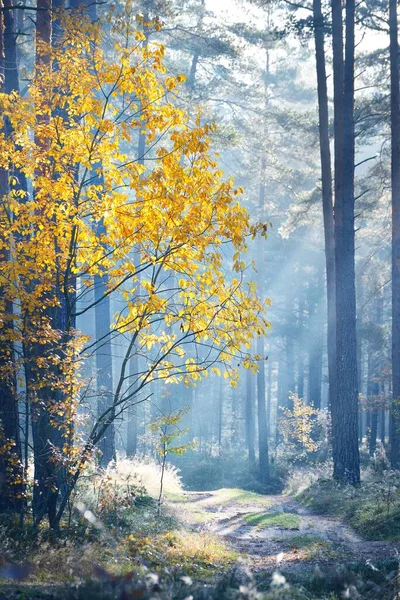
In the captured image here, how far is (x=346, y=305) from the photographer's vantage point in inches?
604

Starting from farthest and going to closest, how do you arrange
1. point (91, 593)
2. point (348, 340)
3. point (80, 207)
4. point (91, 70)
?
point (348, 340), point (91, 70), point (80, 207), point (91, 593)

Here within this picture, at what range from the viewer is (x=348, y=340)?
15.3m

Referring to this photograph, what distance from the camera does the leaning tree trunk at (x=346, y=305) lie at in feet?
50.3

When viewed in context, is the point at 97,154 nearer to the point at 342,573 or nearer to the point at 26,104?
the point at 26,104

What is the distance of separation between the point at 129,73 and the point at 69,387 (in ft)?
12.3

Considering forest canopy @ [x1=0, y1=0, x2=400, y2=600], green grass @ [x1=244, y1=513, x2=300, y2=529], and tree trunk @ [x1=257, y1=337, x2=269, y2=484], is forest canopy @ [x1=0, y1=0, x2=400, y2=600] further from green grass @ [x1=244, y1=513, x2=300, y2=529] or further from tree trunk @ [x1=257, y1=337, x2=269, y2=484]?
tree trunk @ [x1=257, y1=337, x2=269, y2=484]

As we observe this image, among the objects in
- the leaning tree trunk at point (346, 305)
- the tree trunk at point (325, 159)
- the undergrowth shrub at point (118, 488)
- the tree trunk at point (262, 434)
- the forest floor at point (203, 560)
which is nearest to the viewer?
the forest floor at point (203, 560)

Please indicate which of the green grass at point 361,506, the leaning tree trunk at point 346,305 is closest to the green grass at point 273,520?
the green grass at point 361,506

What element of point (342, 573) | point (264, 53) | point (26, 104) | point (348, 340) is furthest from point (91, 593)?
point (264, 53)

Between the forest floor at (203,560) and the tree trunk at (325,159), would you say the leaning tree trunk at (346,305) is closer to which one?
the tree trunk at (325,159)

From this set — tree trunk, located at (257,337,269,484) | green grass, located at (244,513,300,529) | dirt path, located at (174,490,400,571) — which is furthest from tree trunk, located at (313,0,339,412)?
tree trunk, located at (257,337,269,484)

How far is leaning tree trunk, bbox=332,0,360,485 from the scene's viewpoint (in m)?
15.3

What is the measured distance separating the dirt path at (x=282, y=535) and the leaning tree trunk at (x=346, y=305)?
175 cm

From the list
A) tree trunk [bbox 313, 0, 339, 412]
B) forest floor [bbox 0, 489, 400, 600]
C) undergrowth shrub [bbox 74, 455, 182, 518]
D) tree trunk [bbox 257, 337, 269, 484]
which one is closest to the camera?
forest floor [bbox 0, 489, 400, 600]
